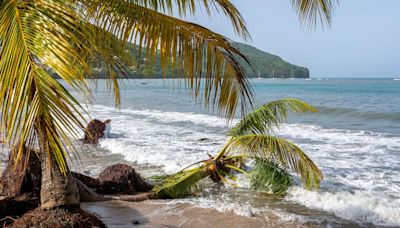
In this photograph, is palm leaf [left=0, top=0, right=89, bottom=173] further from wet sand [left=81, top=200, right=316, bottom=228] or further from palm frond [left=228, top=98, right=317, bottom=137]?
palm frond [left=228, top=98, right=317, bottom=137]

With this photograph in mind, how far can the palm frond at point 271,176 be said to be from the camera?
7.16 m

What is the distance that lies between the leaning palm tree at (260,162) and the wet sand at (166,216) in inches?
22.8

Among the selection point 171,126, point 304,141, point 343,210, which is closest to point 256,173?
point 343,210

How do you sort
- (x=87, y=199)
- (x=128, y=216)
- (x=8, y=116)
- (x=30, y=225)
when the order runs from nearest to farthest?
(x=8, y=116) → (x=30, y=225) → (x=128, y=216) → (x=87, y=199)

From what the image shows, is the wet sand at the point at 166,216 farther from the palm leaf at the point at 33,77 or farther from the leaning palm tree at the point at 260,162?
the palm leaf at the point at 33,77

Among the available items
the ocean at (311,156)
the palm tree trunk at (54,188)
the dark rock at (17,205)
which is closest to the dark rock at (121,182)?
the ocean at (311,156)

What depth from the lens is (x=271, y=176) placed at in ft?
24.0

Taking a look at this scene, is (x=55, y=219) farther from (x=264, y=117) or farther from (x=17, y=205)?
(x=264, y=117)

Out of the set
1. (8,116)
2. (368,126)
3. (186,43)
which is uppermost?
(186,43)

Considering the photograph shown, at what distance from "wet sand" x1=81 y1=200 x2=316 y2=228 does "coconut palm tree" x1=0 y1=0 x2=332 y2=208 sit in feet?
6.03

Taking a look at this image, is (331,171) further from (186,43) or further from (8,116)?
(8,116)

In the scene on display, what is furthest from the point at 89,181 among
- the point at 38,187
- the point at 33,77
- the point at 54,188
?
the point at 33,77

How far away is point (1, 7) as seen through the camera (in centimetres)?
296

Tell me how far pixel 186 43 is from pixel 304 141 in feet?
40.8
